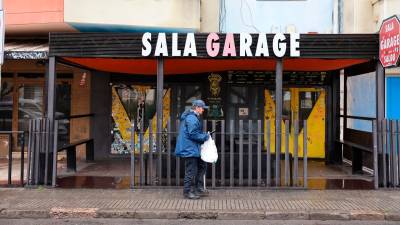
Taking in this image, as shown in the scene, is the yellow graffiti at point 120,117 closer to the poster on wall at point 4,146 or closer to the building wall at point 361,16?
the poster on wall at point 4,146

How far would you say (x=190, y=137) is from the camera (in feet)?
28.2

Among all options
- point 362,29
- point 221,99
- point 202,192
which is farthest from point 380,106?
point 221,99

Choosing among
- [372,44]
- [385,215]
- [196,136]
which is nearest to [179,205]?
[196,136]

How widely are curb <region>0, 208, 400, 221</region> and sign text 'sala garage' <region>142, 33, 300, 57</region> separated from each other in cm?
332

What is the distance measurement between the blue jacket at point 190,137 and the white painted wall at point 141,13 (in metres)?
4.54

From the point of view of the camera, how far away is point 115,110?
14141mm

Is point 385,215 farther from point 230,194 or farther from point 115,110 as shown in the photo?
point 115,110

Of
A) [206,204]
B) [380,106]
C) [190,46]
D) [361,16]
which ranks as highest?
[361,16]

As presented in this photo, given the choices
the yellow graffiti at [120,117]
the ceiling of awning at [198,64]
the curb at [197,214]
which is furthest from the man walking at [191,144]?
the yellow graffiti at [120,117]

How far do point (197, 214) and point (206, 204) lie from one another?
570 mm

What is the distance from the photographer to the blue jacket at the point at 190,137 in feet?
28.0

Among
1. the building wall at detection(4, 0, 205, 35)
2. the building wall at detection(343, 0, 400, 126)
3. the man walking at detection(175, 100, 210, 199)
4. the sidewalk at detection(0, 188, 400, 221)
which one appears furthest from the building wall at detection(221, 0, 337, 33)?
the sidewalk at detection(0, 188, 400, 221)

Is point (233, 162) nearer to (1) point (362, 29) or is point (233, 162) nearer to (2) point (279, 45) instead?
(2) point (279, 45)

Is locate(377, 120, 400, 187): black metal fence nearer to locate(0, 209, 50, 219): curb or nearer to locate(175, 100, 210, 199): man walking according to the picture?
locate(175, 100, 210, 199): man walking
